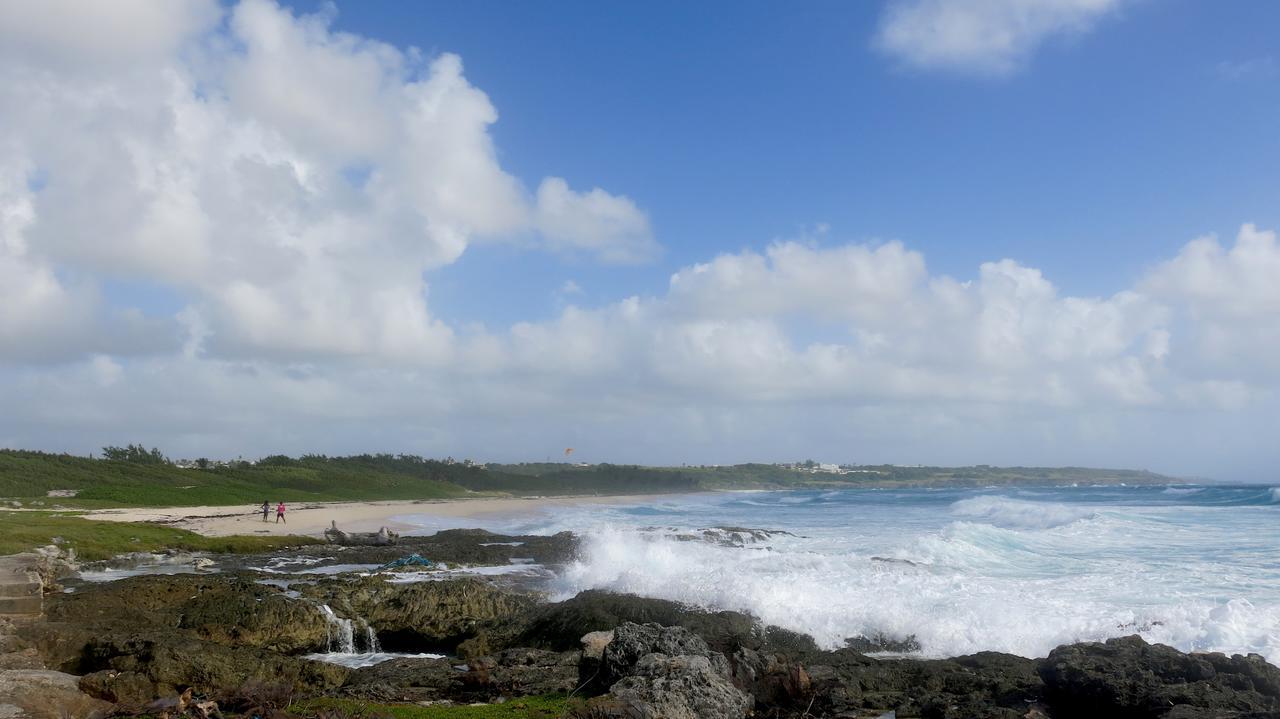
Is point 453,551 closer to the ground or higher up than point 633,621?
closer to the ground

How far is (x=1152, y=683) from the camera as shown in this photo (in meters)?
9.64

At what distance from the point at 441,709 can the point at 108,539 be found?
81.2 ft

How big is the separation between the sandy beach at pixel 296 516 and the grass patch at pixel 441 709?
98.9ft

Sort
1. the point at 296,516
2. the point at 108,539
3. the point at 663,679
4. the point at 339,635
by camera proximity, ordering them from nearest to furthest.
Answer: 1. the point at 663,679
2. the point at 339,635
3. the point at 108,539
4. the point at 296,516

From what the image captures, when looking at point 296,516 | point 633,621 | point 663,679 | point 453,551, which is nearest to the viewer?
point 663,679

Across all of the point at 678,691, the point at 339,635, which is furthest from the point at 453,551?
the point at 678,691

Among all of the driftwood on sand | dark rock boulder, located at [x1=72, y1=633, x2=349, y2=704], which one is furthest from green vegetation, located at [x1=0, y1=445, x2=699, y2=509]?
dark rock boulder, located at [x1=72, y1=633, x2=349, y2=704]

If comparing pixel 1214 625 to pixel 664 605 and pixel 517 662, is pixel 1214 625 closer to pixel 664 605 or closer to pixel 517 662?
pixel 664 605

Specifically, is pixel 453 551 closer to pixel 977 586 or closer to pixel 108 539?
pixel 108 539

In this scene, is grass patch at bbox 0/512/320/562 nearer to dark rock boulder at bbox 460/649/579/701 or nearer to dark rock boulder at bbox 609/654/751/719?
dark rock boulder at bbox 460/649/579/701

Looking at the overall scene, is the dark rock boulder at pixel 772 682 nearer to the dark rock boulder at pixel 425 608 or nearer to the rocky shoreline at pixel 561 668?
the rocky shoreline at pixel 561 668

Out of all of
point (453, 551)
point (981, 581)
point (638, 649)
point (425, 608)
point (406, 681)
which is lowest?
point (453, 551)

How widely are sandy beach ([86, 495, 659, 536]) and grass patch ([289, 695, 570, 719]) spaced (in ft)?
98.9

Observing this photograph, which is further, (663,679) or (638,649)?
(638,649)
